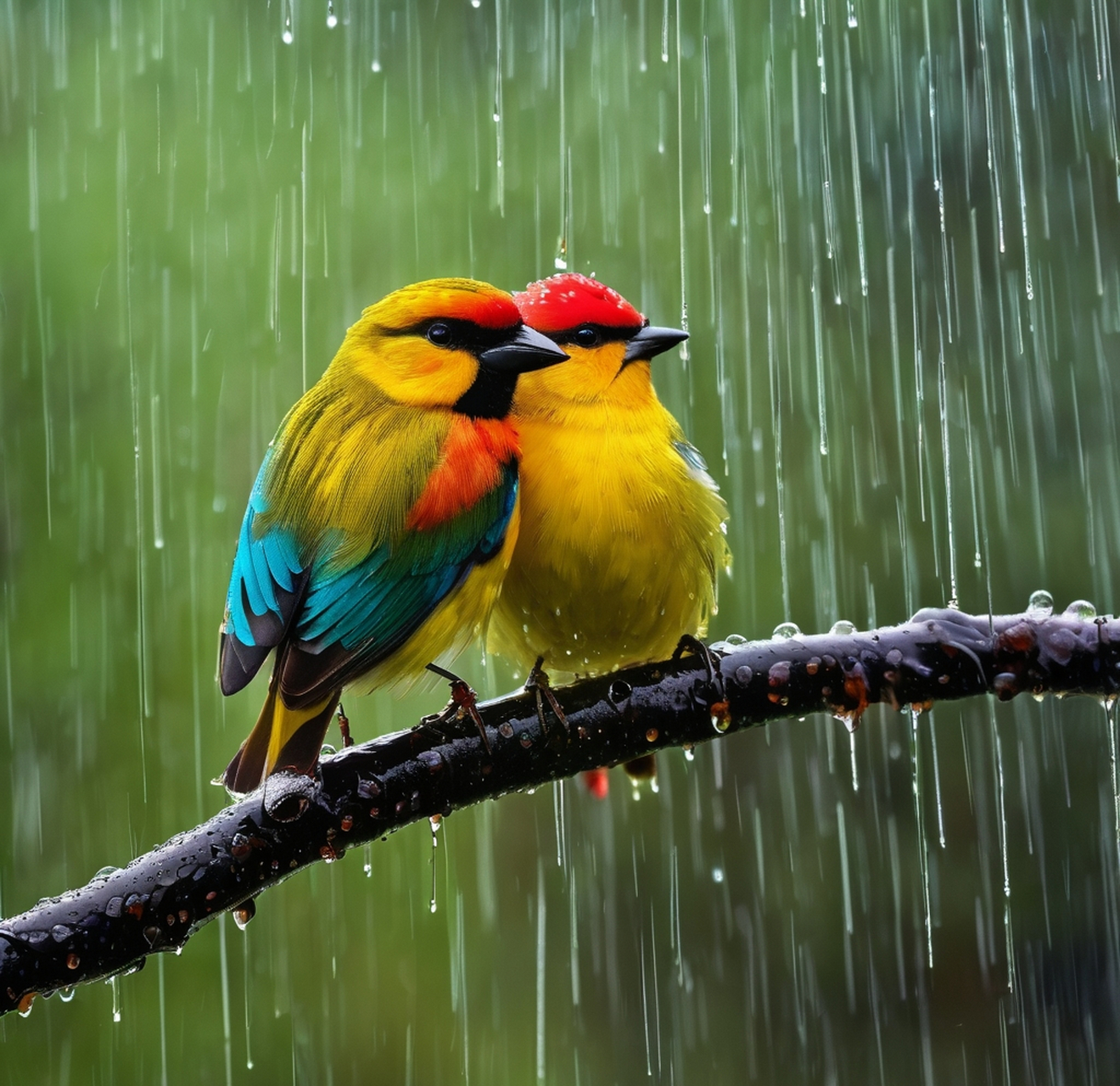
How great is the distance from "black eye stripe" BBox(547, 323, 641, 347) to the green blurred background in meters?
1.93

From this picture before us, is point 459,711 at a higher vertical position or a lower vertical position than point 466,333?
lower

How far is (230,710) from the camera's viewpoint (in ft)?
15.3

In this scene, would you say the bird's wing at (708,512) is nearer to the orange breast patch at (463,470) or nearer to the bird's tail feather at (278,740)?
the orange breast patch at (463,470)

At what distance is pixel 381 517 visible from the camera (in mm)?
2314

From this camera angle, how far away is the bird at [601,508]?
2473 mm

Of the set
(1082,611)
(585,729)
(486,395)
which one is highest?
(486,395)

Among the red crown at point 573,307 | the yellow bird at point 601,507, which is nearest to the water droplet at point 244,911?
the yellow bird at point 601,507

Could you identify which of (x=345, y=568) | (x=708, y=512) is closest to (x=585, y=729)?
(x=345, y=568)

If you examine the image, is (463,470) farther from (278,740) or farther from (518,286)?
(518,286)

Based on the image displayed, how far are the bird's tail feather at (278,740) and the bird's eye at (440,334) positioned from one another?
2.43ft

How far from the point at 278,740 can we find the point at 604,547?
0.75 metres

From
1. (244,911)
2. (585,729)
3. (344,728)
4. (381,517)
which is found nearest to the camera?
(244,911)

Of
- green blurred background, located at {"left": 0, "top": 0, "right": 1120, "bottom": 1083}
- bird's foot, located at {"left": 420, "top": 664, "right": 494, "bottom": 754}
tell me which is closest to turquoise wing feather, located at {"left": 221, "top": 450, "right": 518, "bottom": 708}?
bird's foot, located at {"left": 420, "top": 664, "right": 494, "bottom": 754}

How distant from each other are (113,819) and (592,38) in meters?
3.51
